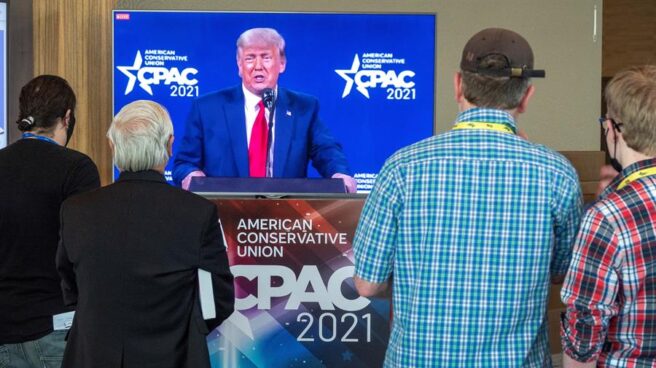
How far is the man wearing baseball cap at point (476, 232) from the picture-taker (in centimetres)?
181

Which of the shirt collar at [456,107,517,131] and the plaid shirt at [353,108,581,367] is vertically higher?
the shirt collar at [456,107,517,131]

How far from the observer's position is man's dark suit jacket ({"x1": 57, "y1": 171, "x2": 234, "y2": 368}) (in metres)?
2.12

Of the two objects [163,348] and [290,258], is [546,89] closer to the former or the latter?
[290,258]

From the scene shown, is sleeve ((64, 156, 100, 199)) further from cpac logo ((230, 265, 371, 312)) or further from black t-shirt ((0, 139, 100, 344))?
cpac logo ((230, 265, 371, 312))

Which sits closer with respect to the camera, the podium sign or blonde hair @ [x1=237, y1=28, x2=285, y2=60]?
the podium sign

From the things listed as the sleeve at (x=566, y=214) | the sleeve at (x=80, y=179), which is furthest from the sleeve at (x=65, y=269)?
the sleeve at (x=566, y=214)

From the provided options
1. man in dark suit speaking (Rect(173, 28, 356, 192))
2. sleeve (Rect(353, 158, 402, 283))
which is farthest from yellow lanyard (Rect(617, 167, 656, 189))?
man in dark suit speaking (Rect(173, 28, 356, 192))

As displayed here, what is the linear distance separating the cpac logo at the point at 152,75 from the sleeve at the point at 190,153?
0.87ft

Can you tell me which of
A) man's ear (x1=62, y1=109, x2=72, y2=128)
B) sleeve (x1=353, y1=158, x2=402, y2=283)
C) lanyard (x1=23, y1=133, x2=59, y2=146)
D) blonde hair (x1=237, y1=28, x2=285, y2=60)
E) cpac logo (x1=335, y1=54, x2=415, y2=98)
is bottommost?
sleeve (x1=353, y1=158, x2=402, y2=283)

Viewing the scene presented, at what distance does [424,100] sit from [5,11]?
86.2 inches

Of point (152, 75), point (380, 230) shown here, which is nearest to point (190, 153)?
point (152, 75)

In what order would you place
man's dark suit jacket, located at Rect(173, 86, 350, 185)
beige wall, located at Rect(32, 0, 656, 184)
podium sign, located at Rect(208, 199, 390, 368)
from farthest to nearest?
1. beige wall, located at Rect(32, 0, 656, 184)
2. man's dark suit jacket, located at Rect(173, 86, 350, 185)
3. podium sign, located at Rect(208, 199, 390, 368)

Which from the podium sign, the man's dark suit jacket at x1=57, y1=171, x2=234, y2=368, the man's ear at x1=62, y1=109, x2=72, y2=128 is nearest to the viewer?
the man's dark suit jacket at x1=57, y1=171, x2=234, y2=368

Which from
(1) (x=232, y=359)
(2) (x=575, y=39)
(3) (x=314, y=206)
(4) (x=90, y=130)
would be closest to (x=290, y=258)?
(3) (x=314, y=206)
